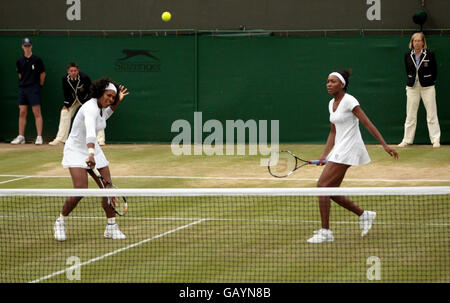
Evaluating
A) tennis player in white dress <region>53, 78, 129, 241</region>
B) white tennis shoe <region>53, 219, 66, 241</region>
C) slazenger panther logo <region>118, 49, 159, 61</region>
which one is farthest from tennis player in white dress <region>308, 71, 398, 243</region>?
slazenger panther logo <region>118, 49, 159, 61</region>

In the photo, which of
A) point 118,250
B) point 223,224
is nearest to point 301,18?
point 223,224

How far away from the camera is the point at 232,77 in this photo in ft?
57.2

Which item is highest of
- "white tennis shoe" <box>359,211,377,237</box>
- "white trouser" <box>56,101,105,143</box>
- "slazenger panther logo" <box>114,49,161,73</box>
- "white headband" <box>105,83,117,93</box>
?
"slazenger panther logo" <box>114,49,161,73</box>

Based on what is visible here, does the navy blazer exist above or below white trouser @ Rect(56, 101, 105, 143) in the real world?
above

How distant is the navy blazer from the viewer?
15930 millimetres

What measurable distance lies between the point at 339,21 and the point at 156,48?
149 inches

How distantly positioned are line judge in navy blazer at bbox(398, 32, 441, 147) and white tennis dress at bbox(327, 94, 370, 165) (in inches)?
302

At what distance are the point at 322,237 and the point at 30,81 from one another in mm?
10336

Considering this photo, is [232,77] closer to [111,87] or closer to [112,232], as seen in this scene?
[111,87]

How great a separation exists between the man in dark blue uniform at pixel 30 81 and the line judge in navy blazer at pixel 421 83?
723cm

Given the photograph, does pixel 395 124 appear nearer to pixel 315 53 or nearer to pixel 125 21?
pixel 315 53

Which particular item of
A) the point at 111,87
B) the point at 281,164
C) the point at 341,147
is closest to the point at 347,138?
the point at 341,147

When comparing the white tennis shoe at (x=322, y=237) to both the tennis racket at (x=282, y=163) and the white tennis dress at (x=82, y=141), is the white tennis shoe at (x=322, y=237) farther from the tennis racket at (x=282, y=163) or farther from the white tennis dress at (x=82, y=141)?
the tennis racket at (x=282, y=163)

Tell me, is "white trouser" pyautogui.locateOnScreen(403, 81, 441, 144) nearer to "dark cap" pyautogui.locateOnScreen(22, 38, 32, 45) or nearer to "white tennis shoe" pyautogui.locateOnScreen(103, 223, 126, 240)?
"dark cap" pyautogui.locateOnScreen(22, 38, 32, 45)
